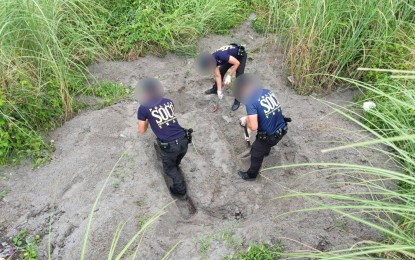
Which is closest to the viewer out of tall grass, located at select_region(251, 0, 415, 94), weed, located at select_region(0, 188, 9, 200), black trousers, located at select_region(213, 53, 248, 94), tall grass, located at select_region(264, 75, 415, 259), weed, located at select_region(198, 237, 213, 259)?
tall grass, located at select_region(264, 75, 415, 259)

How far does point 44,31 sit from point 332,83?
373cm

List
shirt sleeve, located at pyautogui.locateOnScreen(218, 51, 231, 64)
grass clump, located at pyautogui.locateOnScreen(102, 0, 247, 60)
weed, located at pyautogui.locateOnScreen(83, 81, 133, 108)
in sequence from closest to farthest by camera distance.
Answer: shirt sleeve, located at pyautogui.locateOnScreen(218, 51, 231, 64)
weed, located at pyautogui.locateOnScreen(83, 81, 133, 108)
grass clump, located at pyautogui.locateOnScreen(102, 0, 247, 60)

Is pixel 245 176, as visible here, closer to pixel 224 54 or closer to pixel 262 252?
pixel 262 252

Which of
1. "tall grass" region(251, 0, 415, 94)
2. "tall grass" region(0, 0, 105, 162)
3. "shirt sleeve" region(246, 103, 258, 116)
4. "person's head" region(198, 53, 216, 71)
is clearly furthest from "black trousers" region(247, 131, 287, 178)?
"tall grass" region(0, 0, 105, 162)

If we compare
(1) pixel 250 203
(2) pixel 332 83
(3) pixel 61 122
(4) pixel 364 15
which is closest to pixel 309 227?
(1) pixel 250 203

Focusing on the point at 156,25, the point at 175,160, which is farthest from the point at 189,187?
the point at 156,25

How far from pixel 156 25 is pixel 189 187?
2801 millimetres

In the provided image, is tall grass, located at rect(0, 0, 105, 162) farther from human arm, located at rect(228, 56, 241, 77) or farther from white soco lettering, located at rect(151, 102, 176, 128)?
human arm, located at rect(228, 56, 241, 77)

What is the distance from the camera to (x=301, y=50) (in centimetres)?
431

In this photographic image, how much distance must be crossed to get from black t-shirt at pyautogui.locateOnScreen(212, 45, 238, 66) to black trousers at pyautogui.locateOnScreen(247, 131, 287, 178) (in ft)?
4.47

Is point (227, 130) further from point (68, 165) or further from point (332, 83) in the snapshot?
point (68, 165)

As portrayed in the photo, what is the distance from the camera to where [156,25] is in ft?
16.8

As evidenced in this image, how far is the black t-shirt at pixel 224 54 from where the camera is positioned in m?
4.27

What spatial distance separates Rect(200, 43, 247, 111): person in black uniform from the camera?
14.1 feet
